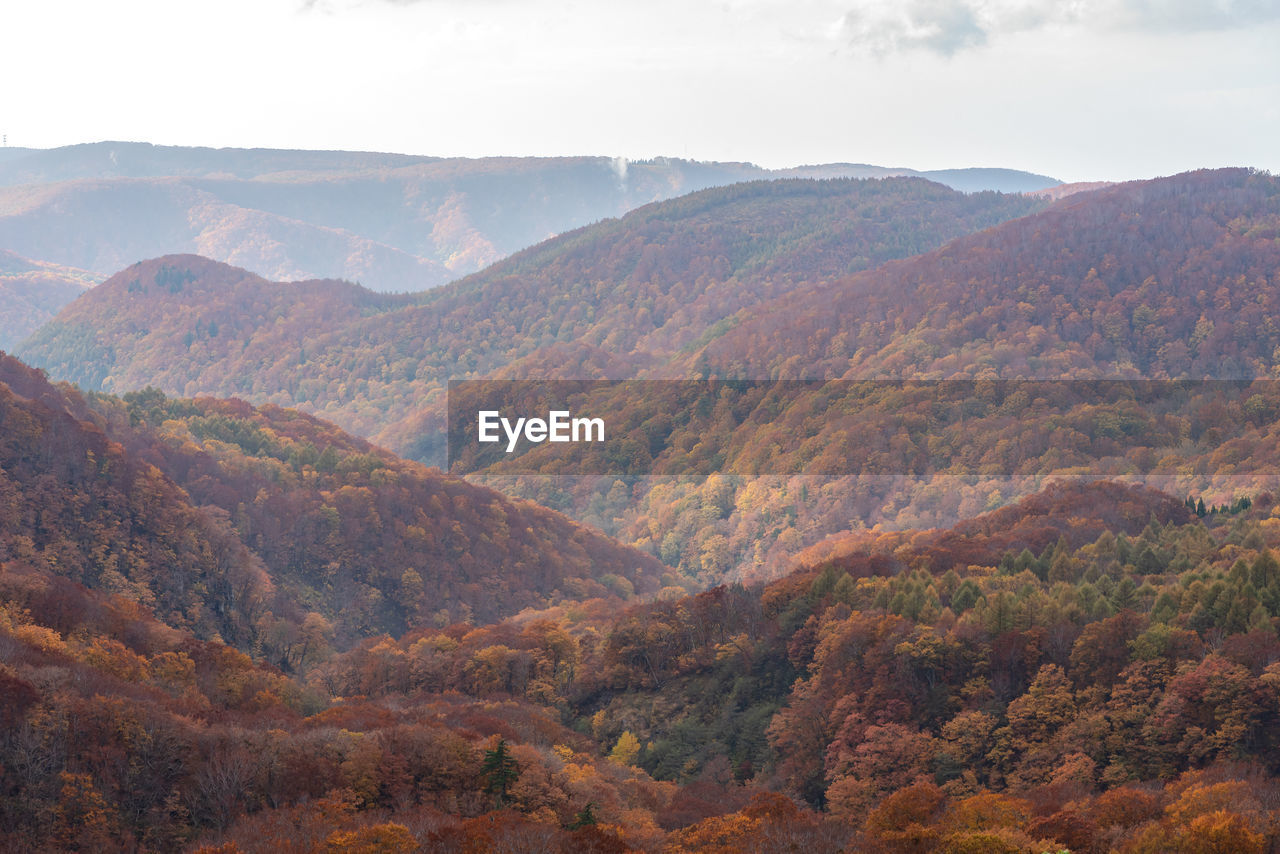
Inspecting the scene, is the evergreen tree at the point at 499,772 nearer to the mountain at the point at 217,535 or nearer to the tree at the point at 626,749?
the tree at the point at 626,749

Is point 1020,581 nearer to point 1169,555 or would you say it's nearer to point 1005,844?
point 1169,555

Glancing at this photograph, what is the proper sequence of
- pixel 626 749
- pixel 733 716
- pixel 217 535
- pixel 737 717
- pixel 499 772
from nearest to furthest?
pixel 499 772 < pixel 626 749 < pixel 737 717 < pixel 733 716 < pixel 217 535

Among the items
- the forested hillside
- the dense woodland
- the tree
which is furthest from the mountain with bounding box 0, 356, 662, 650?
the tree

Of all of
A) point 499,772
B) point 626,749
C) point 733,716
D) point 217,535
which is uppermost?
point 217,535

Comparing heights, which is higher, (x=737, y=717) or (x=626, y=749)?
(x=737, y=717)

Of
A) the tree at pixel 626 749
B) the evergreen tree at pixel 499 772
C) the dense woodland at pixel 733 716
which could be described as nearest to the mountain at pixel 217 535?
the dense woodland at pixel 733 716

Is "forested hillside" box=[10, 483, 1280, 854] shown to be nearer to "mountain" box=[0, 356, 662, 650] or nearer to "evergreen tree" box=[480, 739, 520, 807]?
"evergreen tree" box=[480, 739, 520, 807]

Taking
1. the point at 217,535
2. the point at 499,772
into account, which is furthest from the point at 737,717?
the point at 217,535

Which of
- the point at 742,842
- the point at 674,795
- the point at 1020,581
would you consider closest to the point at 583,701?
the point at 674,795

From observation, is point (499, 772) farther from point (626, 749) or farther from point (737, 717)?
point (737, 717)
